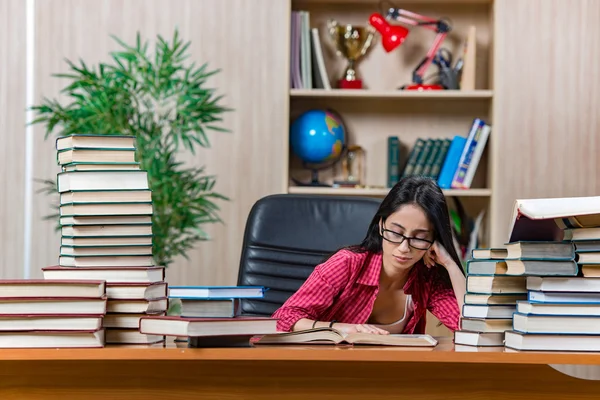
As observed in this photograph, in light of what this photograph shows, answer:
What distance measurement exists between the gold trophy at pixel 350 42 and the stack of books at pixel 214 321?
2425 millimetres

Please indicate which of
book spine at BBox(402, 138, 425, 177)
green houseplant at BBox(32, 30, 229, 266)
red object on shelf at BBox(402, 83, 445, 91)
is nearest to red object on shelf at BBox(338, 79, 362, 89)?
red object on shelf at BBox(402, 83, 445, 91)

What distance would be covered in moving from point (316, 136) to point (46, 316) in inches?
93.6

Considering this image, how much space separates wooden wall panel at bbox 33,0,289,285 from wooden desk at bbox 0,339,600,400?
2447 mm

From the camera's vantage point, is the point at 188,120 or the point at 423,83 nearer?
the point at 188,120

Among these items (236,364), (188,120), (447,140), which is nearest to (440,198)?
(236,364)

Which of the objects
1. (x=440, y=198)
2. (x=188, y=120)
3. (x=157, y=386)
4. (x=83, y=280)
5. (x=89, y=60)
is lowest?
(x=157, y=386)

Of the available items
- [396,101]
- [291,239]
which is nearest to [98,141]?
[291,239]

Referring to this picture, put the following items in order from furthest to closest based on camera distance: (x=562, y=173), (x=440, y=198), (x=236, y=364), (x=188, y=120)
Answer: (x=562, y=173) < (x=188, y=120) < (x=440, y=198) < (x=236, y=364)

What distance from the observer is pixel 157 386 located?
4.41 ft

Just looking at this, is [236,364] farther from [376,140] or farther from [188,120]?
[376,140]

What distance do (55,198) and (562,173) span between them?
2246 mm

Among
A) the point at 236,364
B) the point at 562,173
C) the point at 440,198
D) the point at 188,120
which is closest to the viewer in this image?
the point at 236,364

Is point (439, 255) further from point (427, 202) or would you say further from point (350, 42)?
point (350, 42)

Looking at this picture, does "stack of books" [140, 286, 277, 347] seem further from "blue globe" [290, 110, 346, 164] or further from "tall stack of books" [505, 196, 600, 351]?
"blue globe" [290, 110, 346, 164]
